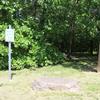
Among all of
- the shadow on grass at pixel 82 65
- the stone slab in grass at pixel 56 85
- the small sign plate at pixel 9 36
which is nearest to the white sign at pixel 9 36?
the small sign plate at pixel 9 36

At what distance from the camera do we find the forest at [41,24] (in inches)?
633

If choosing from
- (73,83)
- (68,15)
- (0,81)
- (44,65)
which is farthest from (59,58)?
(73,83)

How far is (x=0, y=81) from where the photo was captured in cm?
1228

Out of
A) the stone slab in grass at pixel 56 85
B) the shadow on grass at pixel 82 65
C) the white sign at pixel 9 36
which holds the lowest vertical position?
the shadow on grass at pixel 82 65

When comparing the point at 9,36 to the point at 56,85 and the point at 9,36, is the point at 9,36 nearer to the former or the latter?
the point at 9,36

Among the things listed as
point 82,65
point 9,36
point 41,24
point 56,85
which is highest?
point 41,24

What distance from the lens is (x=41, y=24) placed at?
63.4 feet

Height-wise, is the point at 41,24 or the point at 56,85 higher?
the point at 41,24

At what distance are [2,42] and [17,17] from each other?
1627 mm

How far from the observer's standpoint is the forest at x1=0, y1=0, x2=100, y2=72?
16.1 m

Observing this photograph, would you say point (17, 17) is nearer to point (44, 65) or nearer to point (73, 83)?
point (44, 65)

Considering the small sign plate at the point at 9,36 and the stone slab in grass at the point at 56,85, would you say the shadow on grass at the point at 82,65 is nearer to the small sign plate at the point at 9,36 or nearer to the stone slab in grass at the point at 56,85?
the small sign plate at the point at 9,36

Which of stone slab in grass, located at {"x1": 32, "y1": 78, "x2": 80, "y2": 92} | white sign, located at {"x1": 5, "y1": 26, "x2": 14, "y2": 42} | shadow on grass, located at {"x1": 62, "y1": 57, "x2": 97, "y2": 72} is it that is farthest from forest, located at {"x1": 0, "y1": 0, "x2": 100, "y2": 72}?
stone slab in grass, located at {"x1": 32, "y1": 78, "x2": 80, "y2": 92}

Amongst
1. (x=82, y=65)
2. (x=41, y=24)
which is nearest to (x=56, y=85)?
(x=82, y=65)
